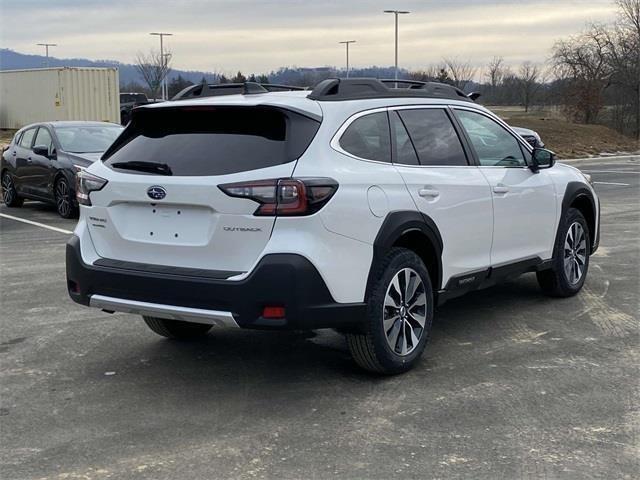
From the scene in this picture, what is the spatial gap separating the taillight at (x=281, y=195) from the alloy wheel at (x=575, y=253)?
3.26 metres

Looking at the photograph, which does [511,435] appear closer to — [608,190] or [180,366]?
[180,366]

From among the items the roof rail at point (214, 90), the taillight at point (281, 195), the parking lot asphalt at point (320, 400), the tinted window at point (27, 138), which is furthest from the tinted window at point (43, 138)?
the taillight at point (281, 195)

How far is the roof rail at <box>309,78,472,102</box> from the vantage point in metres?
4.81

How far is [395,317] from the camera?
4.81 meters

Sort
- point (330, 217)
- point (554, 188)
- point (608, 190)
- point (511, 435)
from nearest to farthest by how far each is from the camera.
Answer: point (511, 435) → point (330, 217) → point (554, 188) → point (608, 190)

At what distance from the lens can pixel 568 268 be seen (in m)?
6.82

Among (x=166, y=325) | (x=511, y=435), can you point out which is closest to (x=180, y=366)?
(x=166, y=325)

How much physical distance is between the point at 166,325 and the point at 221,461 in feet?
7.03

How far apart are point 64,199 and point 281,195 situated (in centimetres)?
947

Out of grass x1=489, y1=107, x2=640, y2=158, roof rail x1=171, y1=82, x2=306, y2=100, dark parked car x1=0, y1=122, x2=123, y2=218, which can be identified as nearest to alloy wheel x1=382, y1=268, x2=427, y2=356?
roof rail x1=171, y1=82, x2=306, y2=100

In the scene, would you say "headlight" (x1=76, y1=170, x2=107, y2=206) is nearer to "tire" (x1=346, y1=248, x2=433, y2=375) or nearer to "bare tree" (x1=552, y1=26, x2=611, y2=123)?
"tire" (x1=346, y1=248, x2=433, y2=375)

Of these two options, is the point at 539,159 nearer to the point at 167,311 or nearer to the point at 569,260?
the point at 569,260

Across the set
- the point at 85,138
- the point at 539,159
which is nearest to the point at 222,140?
the point at 539,159

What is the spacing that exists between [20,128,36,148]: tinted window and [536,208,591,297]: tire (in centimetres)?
1037
